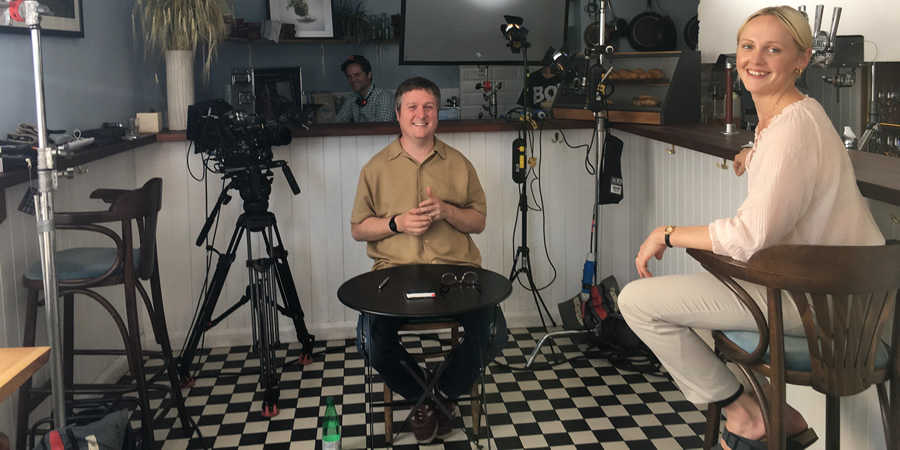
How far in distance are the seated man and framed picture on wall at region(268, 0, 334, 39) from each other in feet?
12.8

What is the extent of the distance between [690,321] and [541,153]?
7.69 feet

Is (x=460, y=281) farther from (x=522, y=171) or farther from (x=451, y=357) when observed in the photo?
(x=522, y=171)

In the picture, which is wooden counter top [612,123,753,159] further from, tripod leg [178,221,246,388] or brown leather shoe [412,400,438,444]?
tripod leg [178,221,246,388]

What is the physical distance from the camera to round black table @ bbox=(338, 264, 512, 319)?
251 cm

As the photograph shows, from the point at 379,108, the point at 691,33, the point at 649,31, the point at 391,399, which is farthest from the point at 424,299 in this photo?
the point at 691,33

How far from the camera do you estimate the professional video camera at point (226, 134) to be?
11.2 ft

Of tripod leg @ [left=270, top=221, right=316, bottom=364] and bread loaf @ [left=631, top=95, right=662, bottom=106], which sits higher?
bread loaf @ [left=631, top=95, right=662, bottom=106]

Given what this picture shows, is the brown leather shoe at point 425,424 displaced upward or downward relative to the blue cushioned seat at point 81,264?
downward

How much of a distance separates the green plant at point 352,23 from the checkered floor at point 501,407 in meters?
3.65

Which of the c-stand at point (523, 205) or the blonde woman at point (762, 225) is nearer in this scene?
the blonde woman at point (762, 225)

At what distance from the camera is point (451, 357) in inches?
116

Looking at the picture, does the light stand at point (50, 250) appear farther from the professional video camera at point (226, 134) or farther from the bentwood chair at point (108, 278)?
the professional video camera at point (226, 134)

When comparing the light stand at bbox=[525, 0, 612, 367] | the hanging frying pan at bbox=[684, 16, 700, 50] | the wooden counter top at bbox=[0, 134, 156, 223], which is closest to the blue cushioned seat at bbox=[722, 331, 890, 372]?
the light stand at bbox=[525, 0, 612, 367]

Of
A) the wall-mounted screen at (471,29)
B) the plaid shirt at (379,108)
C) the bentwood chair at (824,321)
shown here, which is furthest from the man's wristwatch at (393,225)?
the plaid shirt at (379,108)
